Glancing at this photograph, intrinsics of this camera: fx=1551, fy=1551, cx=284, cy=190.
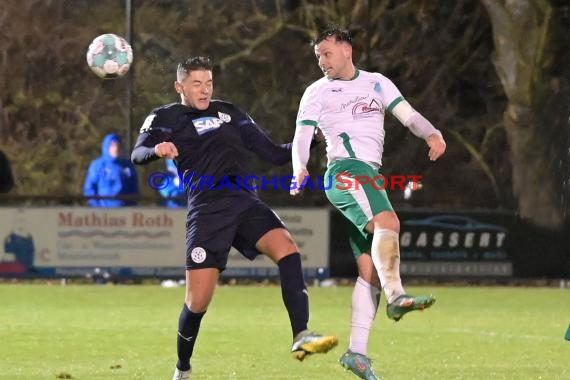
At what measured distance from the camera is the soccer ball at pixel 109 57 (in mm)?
17047

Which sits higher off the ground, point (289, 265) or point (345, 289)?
point (289, 265)

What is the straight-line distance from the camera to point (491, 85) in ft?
76.9

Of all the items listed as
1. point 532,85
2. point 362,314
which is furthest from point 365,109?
point 532,85

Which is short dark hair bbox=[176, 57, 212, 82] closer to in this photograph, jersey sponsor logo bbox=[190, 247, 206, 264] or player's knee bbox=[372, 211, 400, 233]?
jersey sponsor logo bbox=[190, 247, 206, 264]

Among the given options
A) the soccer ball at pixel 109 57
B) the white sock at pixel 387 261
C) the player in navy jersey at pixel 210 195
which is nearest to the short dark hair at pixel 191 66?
the player in navy jersey at pixel 210 195

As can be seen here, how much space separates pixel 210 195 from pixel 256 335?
4.15 metres

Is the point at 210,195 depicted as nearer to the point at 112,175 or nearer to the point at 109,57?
the point at 109,57

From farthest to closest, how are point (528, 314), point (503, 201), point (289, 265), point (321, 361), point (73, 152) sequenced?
point (73, 152) < point (503, 201) < point (528, 314) < point (321, 361) < point (289, 265)

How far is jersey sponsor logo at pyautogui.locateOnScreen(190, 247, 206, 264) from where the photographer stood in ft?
31.0

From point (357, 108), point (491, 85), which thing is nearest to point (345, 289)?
point (491, 85)

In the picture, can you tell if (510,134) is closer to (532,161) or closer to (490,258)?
(532,161)

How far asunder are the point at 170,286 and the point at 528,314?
545cm

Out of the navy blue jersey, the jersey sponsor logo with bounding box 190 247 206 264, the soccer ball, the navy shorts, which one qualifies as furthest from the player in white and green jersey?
the soccer ball

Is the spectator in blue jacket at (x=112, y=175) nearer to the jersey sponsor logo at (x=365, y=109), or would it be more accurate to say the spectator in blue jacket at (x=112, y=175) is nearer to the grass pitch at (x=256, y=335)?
the grass pitch at (x=256, y=335)
